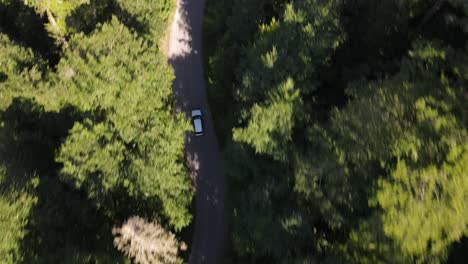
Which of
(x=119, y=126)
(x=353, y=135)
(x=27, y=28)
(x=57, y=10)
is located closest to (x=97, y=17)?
(x=57, y=10)

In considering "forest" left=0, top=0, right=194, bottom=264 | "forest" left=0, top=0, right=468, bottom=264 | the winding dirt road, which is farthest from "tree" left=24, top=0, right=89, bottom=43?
the winding dirt road

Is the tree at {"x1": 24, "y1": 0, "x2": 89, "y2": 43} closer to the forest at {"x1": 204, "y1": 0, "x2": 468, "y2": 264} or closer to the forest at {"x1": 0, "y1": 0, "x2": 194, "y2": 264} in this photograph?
the forest at {"x1": 0, "y1": 0, "x2": 194, "y2": 264}

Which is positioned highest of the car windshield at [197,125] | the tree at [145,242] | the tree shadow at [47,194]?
the car windshield at [197,125]

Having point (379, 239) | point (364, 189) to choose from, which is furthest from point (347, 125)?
point (379, 239)

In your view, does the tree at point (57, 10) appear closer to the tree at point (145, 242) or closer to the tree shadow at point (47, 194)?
A: the tree shadow at point (47, 194)

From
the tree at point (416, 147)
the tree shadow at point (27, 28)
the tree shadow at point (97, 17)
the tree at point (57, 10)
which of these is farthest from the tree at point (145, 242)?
the tree shadow at point (27, 28)

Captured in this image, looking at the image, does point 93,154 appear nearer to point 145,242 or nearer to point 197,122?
point 145,242
